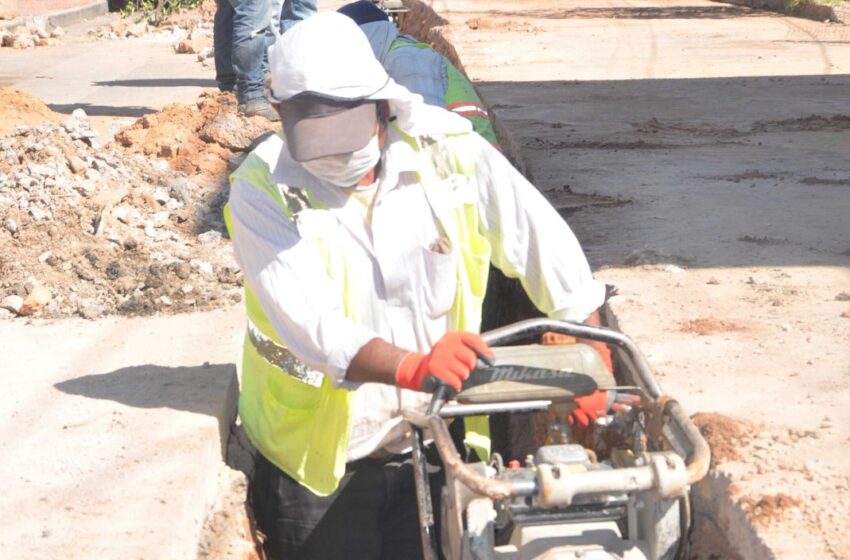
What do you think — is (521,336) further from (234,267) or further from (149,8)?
(149,8)

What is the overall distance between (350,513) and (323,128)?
4.36 feet

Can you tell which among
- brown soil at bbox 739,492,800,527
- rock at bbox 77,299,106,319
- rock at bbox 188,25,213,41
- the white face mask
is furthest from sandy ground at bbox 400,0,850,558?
rock at bbox 188,25,213,41

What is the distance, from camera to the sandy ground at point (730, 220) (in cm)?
363

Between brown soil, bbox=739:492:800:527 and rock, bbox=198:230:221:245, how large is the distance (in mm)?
4089

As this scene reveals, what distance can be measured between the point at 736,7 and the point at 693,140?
546 inches

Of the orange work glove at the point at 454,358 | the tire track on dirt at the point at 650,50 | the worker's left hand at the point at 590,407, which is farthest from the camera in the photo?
the tire track on dirt at the point at 650,50

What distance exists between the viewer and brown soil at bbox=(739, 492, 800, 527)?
3254mm

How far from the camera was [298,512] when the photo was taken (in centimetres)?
390

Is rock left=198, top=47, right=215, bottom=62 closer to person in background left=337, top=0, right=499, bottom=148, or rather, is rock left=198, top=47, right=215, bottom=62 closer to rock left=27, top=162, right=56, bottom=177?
rock left=27, top=162, right=56, bottom=177

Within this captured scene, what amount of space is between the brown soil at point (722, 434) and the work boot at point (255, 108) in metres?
5.22

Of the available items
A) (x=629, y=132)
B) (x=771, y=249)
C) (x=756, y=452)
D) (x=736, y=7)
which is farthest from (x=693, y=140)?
(x=736, y=7)

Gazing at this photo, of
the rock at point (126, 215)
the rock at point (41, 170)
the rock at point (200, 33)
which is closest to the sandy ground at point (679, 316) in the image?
the rock at point (126, 215)

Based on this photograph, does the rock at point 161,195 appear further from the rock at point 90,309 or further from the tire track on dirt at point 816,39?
the tire track on dirt at point 816,39

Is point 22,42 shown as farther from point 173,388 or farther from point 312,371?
point 312,371
